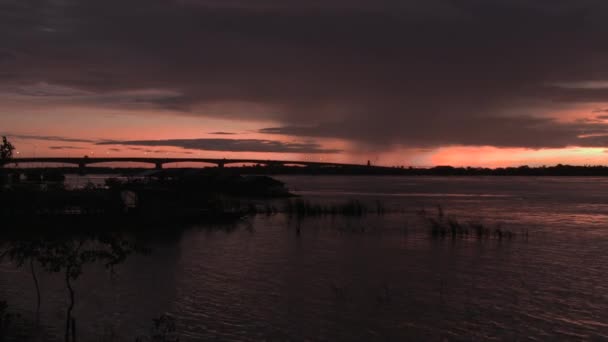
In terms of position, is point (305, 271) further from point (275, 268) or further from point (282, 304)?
point (282, 304)

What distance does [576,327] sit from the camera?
48.5ft

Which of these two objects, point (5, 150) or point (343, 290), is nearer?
point (5, 150)

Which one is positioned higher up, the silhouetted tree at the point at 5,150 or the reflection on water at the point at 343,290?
the silhouetted tree at the point at 5,150

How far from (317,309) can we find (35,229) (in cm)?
2076

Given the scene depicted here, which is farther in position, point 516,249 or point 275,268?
point 516,249

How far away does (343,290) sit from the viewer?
62.2ft

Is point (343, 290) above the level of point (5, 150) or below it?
below

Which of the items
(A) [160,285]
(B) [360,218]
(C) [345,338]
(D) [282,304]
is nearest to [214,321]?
(D) [282,304]

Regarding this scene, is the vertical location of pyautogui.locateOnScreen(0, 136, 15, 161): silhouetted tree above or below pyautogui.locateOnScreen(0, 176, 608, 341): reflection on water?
above

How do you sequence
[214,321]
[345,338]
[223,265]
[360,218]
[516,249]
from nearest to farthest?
1. [345,338]
2. [214,321]
3. [223,265]
4. [516,249]
5. [360,218]

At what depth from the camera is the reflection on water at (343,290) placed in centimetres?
1462

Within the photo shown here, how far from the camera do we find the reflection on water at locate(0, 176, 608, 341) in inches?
576

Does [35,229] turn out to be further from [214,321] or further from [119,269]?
[214,321]

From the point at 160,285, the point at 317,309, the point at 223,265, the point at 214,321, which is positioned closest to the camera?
the point at 214,321
